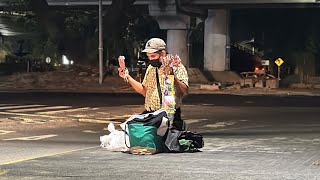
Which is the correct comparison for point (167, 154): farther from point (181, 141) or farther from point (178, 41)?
point (178, 41)

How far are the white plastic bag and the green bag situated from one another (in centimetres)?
19

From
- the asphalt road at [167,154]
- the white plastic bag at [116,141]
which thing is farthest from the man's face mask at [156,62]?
the asphalt road at [167,154]

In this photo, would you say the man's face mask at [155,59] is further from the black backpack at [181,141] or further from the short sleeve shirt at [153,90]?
the black backpack at [181,141]

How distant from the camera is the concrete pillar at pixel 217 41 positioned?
5072cm

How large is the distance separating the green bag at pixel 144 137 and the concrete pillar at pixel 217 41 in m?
42.0

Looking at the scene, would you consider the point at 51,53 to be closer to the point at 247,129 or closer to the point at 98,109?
the point at 98,109

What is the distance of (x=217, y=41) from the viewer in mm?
51031

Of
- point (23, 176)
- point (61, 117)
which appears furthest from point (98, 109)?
point (23, 176)

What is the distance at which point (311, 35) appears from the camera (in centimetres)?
5838

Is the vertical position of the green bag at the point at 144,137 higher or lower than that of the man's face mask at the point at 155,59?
lower

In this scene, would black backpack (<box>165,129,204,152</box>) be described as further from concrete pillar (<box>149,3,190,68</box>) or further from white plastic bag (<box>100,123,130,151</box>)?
concrete pillar (<box>149,3,190,68</box>)

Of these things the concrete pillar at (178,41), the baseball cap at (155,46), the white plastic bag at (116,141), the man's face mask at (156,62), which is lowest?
the white plastic bag at (116,141)

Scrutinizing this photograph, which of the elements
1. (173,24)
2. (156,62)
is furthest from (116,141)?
(173,24)

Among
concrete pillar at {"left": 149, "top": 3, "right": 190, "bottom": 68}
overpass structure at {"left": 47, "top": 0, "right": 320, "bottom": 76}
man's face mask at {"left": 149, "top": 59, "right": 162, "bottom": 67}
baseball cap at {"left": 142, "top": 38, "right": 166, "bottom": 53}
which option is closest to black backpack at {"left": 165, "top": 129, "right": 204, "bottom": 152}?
man's face mask at {"left": 149, "top": 59, "right": 162, "bottom": 67}
